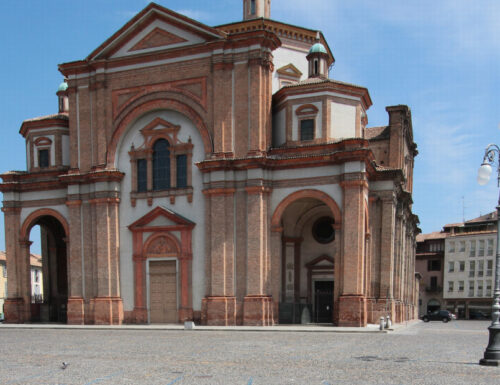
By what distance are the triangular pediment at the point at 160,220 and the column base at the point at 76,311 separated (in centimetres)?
495

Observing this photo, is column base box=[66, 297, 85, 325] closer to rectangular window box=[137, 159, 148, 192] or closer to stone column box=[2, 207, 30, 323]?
stone column box=[2, 207, 30, 323]

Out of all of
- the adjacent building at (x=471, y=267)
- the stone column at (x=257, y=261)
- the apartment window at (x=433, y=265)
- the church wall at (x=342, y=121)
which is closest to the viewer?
the stone column at (x=257, y=261)

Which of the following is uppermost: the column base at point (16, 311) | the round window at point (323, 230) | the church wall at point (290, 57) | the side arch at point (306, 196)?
the church wall at point (290, 57)

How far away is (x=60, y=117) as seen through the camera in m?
30.6

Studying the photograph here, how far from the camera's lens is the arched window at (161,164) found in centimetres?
2773

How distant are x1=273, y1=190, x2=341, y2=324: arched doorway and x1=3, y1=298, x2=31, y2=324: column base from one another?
48.9 ft

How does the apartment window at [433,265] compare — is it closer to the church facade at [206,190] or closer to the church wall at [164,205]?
the church facade at [206,190]

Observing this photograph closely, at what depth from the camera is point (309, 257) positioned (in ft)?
94.0

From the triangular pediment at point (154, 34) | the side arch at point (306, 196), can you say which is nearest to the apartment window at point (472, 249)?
the side arch at point (306, 196)

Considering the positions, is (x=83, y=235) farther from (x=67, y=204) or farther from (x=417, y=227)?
(x=417, y=227)

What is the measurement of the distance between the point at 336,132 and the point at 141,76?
11.0 m

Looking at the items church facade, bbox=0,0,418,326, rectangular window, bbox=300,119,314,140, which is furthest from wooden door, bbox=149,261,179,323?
rectangular window, bbox=300,119,314,140

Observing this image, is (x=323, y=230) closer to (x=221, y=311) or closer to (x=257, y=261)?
(x=257, y=261)

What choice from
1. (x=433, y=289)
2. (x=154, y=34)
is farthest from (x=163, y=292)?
(x=433, y=289)
